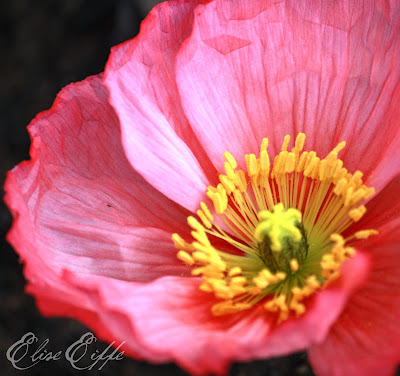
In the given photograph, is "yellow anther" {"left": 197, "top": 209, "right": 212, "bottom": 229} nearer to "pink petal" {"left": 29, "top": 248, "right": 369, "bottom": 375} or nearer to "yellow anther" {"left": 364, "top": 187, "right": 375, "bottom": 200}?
"pink petal" {"left": 29, "top": 248, "right": 369, "bottom": 375}

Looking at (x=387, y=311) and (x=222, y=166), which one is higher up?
(x=222, y=166)

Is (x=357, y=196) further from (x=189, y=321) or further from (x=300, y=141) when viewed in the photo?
(x=189, y=321)

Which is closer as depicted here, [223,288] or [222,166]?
[223,288]

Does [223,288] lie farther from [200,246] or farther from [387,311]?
[387,311]

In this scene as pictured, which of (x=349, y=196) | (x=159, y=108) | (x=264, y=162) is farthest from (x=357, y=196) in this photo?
(x=159, y=108)

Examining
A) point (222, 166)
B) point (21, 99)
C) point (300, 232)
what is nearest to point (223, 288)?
point (300, 232)

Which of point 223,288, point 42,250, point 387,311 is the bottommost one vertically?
point 387,311
